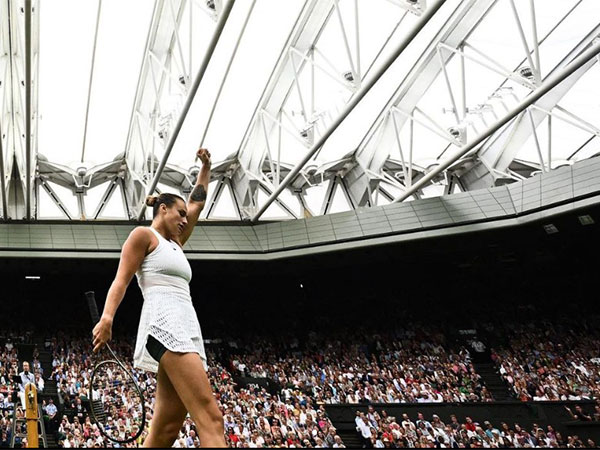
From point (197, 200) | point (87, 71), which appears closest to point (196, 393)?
point (197, 200)

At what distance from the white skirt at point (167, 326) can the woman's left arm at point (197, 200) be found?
0.53 metres

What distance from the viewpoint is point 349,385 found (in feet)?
73.7

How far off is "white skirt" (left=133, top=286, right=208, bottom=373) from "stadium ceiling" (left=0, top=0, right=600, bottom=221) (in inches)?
406

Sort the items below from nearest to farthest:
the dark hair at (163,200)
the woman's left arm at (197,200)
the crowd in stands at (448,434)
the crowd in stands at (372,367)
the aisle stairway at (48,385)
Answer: the dark hair at (163,200)
the woman's left arm at (197,200)
the aisle stairway at (48,385)
the crowd in stands at (448,434)
the crowd in stands at (372,367)

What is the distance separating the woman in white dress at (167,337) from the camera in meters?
3.21

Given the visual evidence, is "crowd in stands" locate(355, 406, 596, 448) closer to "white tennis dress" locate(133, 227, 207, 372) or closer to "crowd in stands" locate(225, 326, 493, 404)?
"crowd in stands" locate(225, 326, 493, 404)

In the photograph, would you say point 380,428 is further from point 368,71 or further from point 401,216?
point 368,71

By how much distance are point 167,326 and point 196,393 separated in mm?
351

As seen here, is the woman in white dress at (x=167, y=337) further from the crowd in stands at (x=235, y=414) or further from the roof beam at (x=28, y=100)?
the crowd in stands at (x=235, y=414)

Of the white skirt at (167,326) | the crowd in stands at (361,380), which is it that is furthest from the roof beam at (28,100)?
the white skirt at (167,326)

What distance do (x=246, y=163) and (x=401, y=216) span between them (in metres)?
5.86

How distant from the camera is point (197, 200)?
4.25 metres

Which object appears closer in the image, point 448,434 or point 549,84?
point 549,84

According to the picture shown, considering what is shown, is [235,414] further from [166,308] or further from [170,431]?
[166,308]
